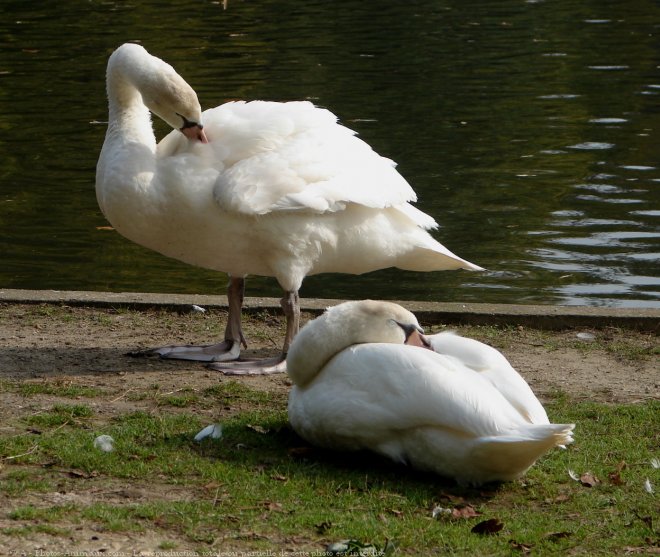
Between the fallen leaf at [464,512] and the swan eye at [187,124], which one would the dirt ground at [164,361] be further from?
the fallen leaf at [464,512]

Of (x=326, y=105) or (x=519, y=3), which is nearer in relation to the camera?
(x=326, y=105)

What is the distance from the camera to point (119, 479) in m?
4.76

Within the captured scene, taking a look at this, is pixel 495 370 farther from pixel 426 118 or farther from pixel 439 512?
pixel 426 118

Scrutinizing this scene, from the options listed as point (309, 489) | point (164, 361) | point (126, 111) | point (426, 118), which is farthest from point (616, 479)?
point (426, 118)

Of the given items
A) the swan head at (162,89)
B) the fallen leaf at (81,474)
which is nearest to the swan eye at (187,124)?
the swan head at (162,89)

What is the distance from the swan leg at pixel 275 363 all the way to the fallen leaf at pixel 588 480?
6.76 ft

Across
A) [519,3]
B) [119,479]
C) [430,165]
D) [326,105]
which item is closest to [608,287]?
[430,165]

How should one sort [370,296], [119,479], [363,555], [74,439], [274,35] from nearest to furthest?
[363,555]
[119,479]
[74,439]
[370,296]
[274,35]

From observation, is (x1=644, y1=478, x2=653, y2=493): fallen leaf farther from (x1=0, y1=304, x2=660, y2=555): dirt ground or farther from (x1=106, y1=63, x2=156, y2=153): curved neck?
(x1=106, y1=63, x2=156, y2=153): curved neck

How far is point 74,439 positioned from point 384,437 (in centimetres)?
128

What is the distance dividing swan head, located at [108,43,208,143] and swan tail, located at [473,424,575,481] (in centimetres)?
248

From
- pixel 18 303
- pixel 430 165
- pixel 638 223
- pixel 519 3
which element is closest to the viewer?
pixel 18 303

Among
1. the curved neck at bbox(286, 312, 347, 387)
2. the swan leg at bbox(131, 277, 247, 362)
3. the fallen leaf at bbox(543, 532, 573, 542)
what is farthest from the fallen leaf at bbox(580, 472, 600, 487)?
the swan leg at bbox(131, 277, 247, 362)

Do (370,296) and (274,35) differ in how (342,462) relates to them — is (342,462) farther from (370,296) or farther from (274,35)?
(274,35)
